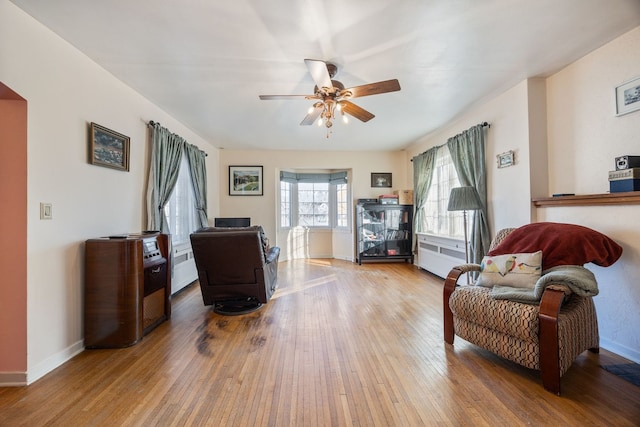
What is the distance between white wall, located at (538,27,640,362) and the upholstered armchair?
200 mm

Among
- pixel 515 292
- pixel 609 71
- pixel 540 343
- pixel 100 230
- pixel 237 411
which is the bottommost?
pixel 237 411

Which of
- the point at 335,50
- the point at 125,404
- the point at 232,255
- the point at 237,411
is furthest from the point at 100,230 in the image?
the point at 335,50

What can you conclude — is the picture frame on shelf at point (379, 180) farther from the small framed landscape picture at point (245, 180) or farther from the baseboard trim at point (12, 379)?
the baseboard trim at point (12, 379)

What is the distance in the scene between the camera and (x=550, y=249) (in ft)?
6.86

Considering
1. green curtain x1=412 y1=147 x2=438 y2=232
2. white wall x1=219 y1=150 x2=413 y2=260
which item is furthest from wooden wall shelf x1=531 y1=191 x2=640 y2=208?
white wall x1=219 y1=150 x2=413 y2=260

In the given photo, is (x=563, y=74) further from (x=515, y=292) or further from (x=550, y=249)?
(x=515, y=292)

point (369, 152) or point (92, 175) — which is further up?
point (369, 152)

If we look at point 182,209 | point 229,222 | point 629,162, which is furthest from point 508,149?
point 182,209

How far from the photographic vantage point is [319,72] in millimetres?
2072

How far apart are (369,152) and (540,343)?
15.5ft

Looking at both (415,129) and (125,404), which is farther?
(415,129)

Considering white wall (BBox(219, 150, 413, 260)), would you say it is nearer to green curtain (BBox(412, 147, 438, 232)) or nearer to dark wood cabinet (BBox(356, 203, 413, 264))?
dark wood cabinet (BBox(356, 203, 413, 264))

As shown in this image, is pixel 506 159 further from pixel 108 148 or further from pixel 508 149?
pixel 108 148

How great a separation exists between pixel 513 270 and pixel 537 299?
0.35 m
